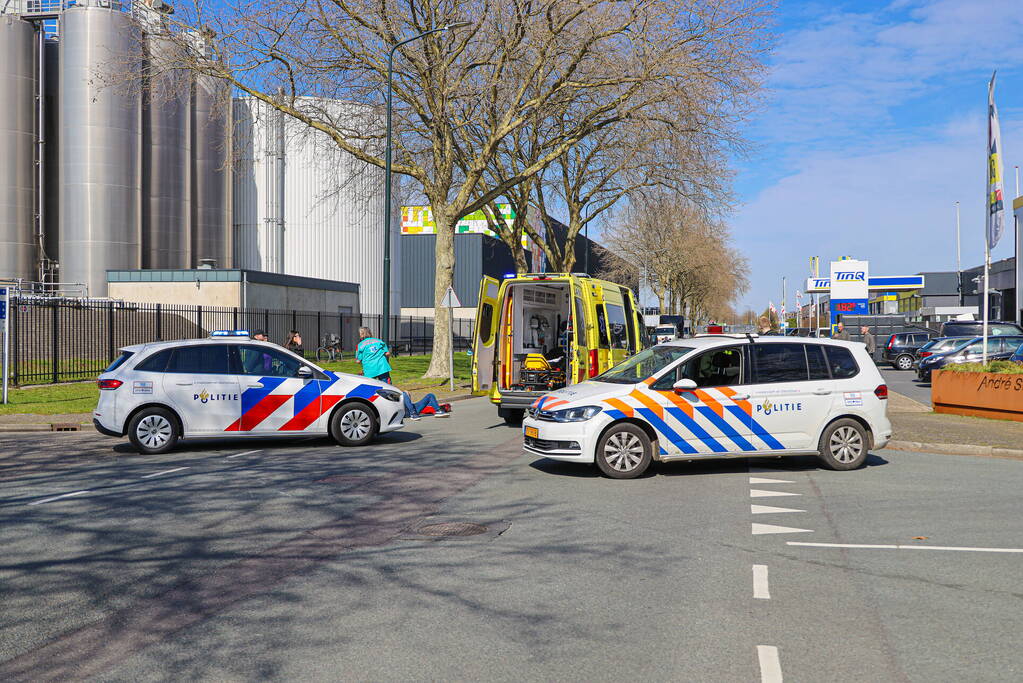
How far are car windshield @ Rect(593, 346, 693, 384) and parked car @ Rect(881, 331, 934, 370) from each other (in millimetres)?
31755

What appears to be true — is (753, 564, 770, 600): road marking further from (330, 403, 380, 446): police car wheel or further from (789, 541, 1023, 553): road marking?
(330, 403, 380, 446): police car wheel

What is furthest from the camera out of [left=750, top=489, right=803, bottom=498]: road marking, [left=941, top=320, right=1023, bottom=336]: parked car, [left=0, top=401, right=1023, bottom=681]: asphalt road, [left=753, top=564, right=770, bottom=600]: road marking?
[left=941, top=320, right=1023, bottom=336]: parked car

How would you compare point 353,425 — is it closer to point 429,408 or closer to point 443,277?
point 429,408

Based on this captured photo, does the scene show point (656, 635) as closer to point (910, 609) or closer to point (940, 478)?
point (910, 609)

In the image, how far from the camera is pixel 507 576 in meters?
6.18

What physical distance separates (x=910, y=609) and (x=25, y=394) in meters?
21.1

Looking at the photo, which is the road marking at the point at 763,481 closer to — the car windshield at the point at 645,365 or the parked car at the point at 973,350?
the car windshield at the point at 645,365

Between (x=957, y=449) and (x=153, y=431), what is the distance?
1107 cm

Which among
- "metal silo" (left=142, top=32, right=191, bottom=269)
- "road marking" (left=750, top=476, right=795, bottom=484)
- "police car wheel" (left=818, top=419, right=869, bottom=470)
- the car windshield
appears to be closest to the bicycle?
"metal silo" (left=142, top=32, right=191, bottom=269)

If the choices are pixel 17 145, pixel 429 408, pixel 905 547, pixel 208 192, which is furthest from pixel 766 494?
pixel 208 192

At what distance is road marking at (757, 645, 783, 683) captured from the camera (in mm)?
4348

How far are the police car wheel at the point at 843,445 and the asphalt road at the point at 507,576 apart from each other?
1.49 ft

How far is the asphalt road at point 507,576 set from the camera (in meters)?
4.62

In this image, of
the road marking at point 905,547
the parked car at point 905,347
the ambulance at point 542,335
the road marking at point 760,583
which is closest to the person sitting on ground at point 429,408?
the ambulance at point 542,335
